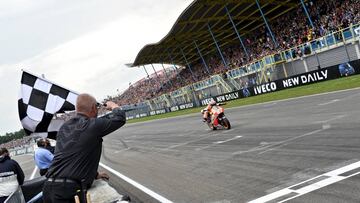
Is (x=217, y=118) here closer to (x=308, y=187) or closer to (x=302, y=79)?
(x=308, y=187)

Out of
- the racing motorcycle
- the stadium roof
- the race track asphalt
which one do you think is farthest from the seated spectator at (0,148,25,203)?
the stadium roof

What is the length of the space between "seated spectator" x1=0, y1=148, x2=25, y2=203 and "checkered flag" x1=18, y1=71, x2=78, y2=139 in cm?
215

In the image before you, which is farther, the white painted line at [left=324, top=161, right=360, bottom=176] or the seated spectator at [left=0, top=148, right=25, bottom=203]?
the seated spectator at [left=0, top=148, right=25, bottom=203]

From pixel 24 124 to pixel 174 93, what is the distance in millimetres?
54085

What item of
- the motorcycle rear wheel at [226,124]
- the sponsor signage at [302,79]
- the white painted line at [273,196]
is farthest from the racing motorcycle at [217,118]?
the white painted line at [273,196]

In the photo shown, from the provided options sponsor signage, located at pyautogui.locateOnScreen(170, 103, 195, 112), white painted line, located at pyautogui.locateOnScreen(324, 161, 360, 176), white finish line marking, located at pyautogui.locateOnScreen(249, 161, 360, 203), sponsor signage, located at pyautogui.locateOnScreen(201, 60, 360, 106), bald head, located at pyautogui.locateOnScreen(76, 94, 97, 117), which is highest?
bald head, located at pyautogui.locateOnScreen(76, 94, 97, 117)

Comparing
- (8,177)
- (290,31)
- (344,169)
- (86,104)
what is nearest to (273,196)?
(344,169)

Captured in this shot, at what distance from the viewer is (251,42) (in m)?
51.2

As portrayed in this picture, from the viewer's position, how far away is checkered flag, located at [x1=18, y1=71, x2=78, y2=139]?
6332mm

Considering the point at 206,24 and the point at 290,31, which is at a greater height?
the point at 206,24

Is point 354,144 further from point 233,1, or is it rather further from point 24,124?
point 233,1

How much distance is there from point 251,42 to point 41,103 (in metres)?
46.0

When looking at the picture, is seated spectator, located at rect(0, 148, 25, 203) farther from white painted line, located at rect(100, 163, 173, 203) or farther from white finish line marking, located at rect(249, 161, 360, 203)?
white finish line marking, located at rect(249, 161, 360, 203)

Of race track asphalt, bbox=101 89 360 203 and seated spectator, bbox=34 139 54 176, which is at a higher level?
seated spectator, bbox=34 139 54 176
